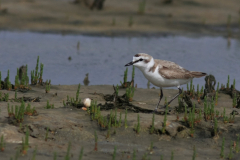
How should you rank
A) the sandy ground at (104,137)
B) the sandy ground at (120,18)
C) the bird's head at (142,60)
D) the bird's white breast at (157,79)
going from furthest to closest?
1. the sandy ground at (120,18)
2. the bird's white breast at (157,79)
3. the bird's head at (142,60)
4. the sandy ground at (104,137)

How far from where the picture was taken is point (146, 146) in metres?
6.68

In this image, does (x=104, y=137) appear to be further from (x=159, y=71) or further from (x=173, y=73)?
(x=173, y=73)

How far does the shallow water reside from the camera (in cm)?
1240

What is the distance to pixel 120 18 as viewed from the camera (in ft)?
63.9

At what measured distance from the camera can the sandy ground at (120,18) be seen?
1836 centimetres

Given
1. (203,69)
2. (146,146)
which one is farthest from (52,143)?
(203,69)

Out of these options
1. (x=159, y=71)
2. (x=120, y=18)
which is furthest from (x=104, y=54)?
(x=159, y=71)

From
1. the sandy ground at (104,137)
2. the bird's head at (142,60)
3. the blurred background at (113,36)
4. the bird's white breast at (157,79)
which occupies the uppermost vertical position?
the blurred background at (113,36)

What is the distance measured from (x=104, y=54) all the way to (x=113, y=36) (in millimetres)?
3067

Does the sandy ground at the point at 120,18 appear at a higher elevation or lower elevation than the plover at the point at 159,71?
higher

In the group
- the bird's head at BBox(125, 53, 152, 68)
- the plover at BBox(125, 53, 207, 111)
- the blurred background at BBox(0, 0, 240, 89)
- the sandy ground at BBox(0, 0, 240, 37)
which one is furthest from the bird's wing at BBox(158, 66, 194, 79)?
the sandy ground at BBox(0, 0, 240, 37)

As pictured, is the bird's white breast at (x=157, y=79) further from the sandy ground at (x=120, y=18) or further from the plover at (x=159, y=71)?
the sandy ground at (x=120, y=18)

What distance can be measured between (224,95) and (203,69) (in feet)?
10.8

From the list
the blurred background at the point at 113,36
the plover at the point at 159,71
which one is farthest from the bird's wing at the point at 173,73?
the blurred background at the point at 113,36
